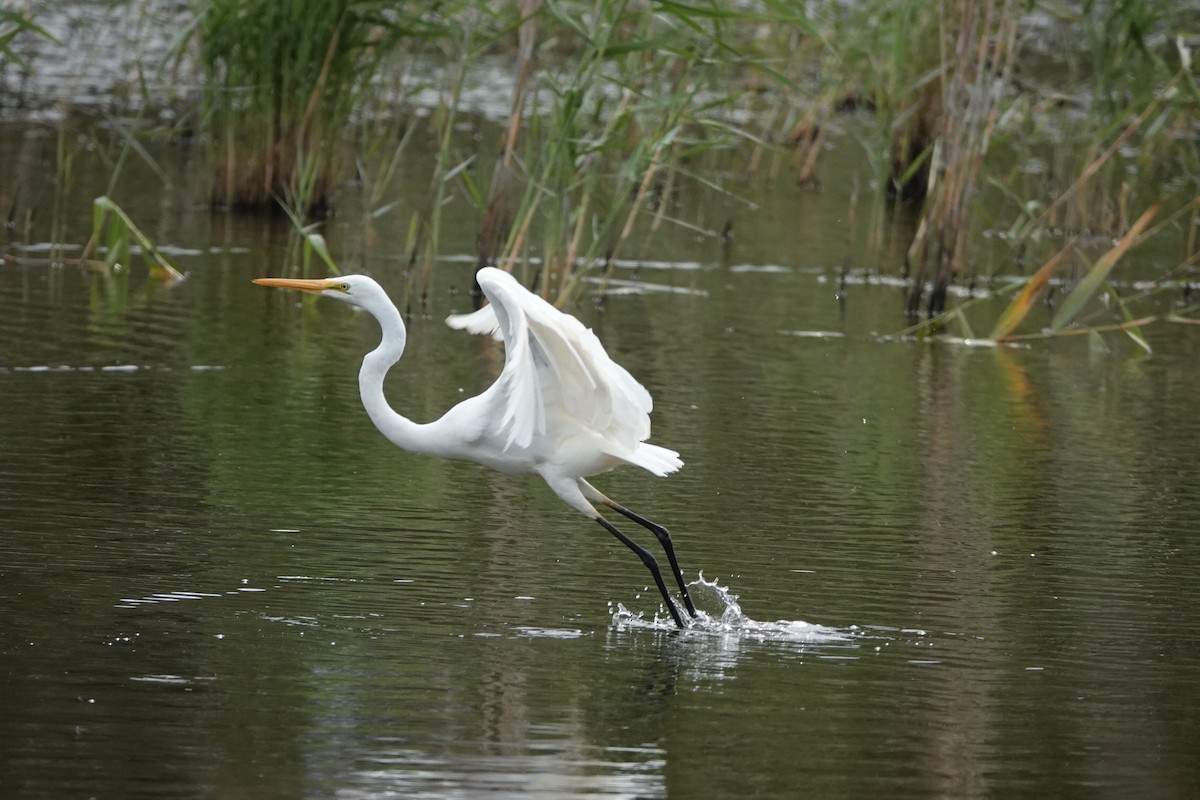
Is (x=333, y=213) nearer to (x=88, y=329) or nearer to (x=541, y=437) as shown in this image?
(x=88, y=329)

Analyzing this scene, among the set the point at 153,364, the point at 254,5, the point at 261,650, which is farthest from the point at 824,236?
the point at 261,650

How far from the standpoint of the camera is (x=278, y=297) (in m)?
11.6

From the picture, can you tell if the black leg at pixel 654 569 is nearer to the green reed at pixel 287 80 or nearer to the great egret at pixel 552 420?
the great egret at pixel 552 420

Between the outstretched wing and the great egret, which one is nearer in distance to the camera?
the outstretched wing

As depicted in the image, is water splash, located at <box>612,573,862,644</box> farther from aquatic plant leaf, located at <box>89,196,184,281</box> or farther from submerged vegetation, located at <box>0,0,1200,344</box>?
aquatic plant leaf, located at <box>89,196,184,281</box>

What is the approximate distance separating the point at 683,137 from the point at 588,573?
26.3 ft

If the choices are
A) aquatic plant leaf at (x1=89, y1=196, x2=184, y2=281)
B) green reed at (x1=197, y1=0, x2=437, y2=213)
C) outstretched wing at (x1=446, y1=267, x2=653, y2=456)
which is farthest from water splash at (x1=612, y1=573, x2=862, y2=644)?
green reed at (x1=197, y1=0, x2=437, y2=213)

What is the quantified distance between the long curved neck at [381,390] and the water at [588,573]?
435 mm

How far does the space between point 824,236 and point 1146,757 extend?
10714 millimetres

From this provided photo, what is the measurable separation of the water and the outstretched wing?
543 mm

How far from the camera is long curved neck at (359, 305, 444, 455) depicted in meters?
5.96

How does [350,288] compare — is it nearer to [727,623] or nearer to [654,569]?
[654,569]

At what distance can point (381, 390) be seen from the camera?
5.98m

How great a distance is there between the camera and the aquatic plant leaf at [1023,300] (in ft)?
33.7
